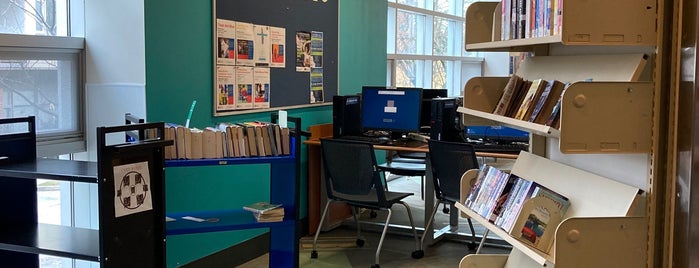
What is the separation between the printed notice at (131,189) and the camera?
2680mm

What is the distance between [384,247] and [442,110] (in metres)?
1.10

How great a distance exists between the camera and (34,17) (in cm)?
355

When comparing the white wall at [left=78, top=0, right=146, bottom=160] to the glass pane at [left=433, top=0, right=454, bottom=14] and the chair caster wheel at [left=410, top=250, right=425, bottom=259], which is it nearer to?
the chair caster wheel at [left=410, top=250, right=425, bottom=259]

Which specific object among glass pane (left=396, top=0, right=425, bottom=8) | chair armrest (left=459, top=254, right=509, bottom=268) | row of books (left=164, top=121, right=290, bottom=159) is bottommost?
chair armrest (left=459, top=254, right=509, bottom=268)

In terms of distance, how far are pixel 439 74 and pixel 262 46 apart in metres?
5.26

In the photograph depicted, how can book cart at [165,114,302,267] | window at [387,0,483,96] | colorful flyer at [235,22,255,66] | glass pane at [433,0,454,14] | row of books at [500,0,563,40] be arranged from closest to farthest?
row of books at [500,0,563,40], book cart at [165,114,302,267], colorful flyer at [235,22,255,66], window at [387,0,483,96], glass pane at [433,0,454,14]

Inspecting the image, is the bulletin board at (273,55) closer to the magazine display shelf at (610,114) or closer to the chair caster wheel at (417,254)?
the chair caster wheel at (417,254)

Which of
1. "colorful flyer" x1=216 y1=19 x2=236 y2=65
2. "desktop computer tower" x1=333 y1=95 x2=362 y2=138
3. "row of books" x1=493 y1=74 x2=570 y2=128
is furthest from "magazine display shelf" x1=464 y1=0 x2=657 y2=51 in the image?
"desktop computer tower" x1=333 y1=95 x2=362 y2=138

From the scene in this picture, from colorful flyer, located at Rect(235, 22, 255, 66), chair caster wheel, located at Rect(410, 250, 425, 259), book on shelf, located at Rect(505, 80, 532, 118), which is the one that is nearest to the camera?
book on shelf, located at Rect(505, 80, 532, 118)

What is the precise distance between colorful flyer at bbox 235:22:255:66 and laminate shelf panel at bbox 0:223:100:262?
6.06ft

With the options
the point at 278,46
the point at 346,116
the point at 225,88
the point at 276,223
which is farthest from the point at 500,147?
the point at 276,223

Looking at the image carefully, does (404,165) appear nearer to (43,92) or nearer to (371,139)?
(371,139)

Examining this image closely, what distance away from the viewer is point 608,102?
199 centimetres

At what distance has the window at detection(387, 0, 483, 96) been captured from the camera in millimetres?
8086
